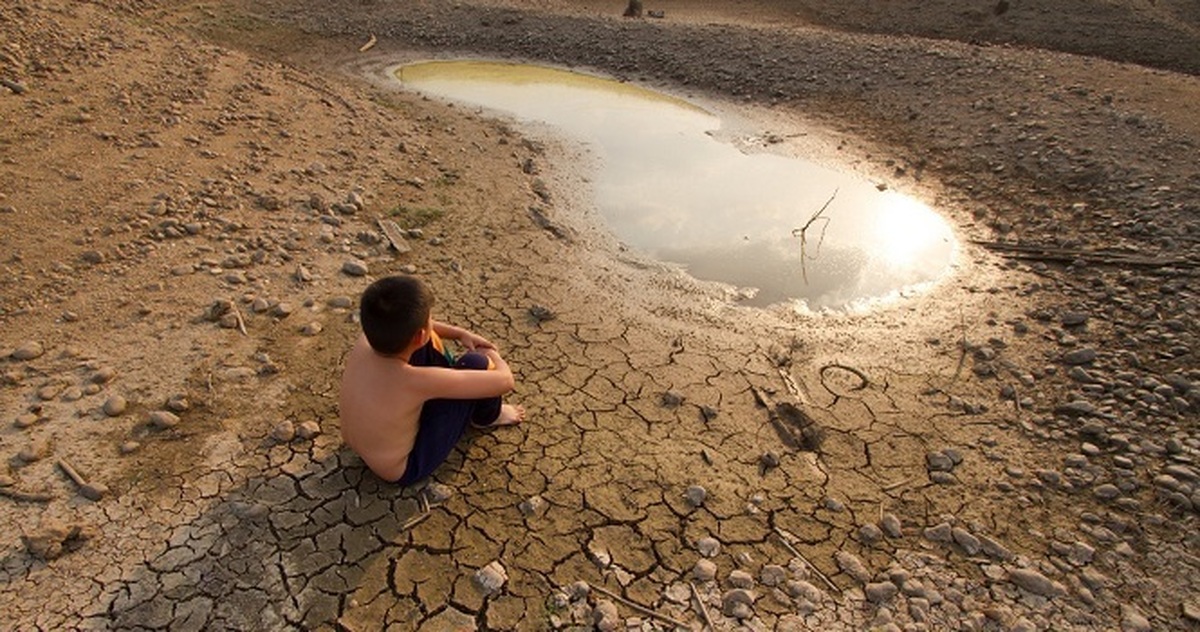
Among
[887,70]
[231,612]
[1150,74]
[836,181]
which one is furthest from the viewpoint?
[887,70]

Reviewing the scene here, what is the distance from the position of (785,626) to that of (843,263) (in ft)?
11.8

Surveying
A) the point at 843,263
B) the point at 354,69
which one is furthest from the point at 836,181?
the point at 354,69

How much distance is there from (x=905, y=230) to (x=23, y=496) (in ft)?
21.3

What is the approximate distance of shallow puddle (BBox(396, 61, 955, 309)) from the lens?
215 inches

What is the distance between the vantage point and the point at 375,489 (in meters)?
3.16

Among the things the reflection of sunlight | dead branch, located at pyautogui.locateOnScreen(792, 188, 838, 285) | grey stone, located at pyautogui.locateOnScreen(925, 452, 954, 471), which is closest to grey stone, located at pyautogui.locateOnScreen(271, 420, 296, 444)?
grey stone, located at pyautogui.locateOnScreen(925, 452, 954, 471)

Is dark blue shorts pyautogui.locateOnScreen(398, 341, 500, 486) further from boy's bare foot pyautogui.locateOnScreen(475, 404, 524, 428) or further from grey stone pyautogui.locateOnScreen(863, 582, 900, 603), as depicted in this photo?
grey stone pyautogui.locateOnScreen(863, 582, 900, 603)

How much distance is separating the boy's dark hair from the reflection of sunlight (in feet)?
14.5

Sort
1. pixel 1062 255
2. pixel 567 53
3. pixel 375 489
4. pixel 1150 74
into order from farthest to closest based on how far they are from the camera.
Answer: pixel 567 53
pixel 1150 74
pixel 1062 255
pixel 375 489

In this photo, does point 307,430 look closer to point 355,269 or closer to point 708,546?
point 355,269

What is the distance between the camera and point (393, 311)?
2.65 metres

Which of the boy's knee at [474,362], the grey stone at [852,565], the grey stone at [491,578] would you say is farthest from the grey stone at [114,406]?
the grey stone at [852,565]

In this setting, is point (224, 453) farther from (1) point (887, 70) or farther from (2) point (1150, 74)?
(2) point (1150, 74)

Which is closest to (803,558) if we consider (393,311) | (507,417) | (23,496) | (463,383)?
(507,417)
